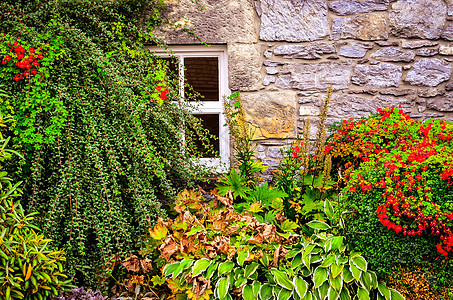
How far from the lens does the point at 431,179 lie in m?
2.01

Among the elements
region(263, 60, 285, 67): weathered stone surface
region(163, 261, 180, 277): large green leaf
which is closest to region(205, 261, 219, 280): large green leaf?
region(163, 261, 180, 277): large green leaf

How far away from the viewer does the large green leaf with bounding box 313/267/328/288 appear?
206cm

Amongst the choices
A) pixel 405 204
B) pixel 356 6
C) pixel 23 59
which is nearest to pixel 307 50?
pixel 356 6

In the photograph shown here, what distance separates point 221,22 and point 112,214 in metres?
1.95

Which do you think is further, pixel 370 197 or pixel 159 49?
pixel 159 49

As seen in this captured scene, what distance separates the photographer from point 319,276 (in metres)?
2.08

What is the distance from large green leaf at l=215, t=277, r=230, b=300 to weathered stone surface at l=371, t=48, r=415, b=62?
2.42 meters

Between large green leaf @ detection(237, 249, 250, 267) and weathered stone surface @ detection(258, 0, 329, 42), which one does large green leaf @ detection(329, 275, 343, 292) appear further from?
weathered stone surface @ detection(258, 0, 329, 42)

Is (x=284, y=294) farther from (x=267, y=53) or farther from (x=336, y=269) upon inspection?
(x=267, y=53)

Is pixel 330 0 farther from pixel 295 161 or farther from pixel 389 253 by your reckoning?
pixel 389 253

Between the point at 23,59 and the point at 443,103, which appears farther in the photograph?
the point at 443,103

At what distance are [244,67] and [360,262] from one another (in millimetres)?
1917

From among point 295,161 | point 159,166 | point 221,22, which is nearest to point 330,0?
point 221,22

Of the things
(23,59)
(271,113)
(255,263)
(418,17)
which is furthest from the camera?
(271,113)
